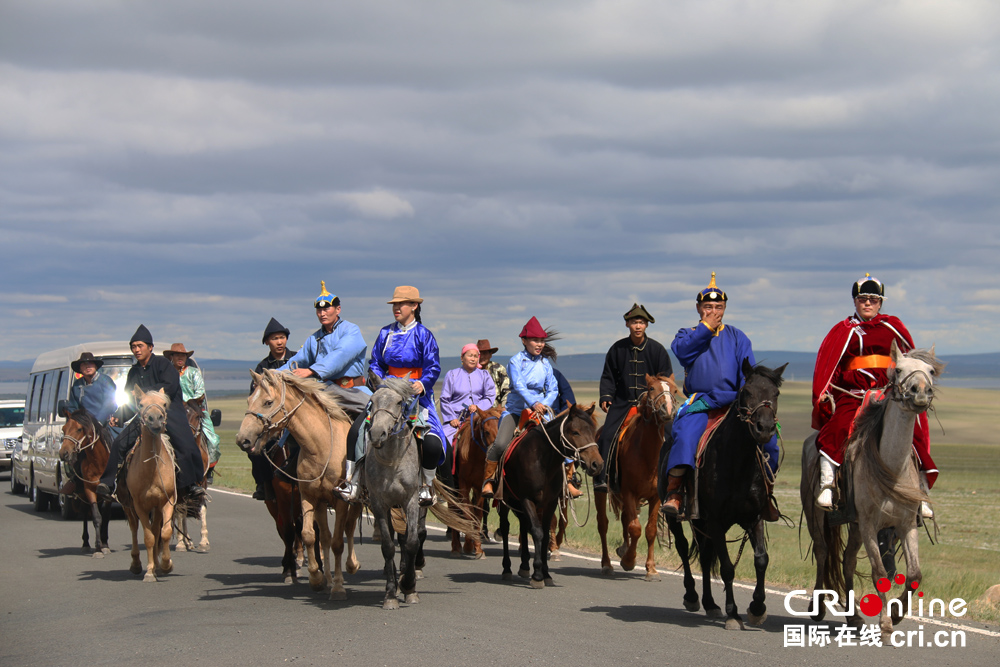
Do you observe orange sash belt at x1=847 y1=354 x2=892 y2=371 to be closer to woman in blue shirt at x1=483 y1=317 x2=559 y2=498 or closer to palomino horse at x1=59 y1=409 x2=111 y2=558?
woman in blue shirt at x1=483 y1=317 x2=559 y2=498

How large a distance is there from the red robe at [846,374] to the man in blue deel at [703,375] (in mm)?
609

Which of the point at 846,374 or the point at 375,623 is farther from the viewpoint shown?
the point at 846,374

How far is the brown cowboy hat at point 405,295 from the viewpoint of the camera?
472 inches

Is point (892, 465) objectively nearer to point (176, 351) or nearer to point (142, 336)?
point (142, 336)

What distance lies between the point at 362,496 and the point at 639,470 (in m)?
3.70

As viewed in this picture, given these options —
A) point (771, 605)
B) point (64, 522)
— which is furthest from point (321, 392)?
point (64, 522)

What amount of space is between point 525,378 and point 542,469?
1.69m

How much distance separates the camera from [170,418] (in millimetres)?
13375

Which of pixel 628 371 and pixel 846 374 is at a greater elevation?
pixel 628 371

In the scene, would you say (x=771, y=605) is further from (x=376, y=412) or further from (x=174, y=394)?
(x=174, y=394)

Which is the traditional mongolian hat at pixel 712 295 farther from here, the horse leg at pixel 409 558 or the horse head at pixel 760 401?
the horse leg at pixel 409 558

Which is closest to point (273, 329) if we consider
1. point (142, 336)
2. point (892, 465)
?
point (142, 336)

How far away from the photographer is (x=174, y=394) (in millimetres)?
13414

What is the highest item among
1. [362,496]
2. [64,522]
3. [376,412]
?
[376,412]
